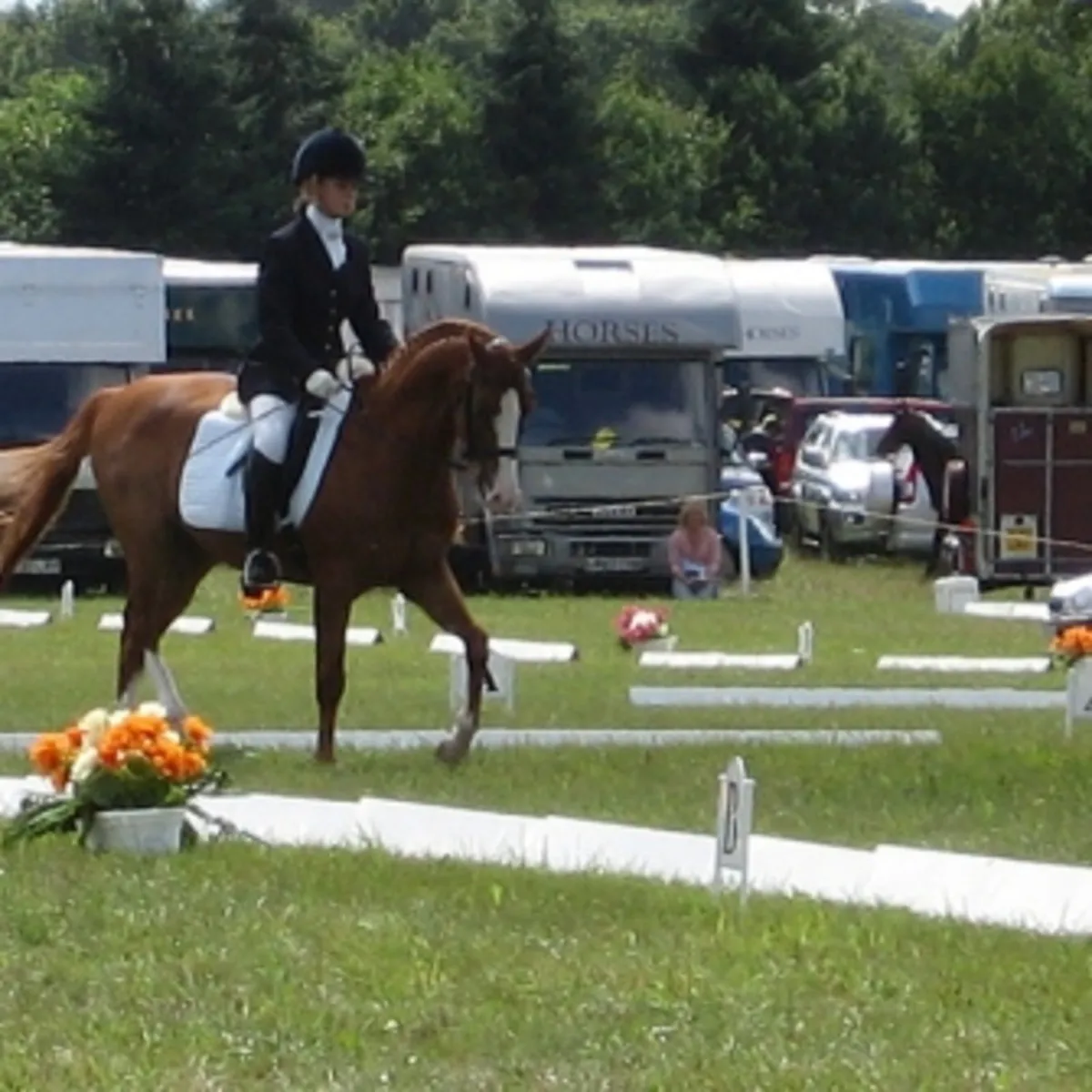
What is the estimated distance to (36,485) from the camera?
656 inches

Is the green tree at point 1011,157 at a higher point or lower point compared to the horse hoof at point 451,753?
higher

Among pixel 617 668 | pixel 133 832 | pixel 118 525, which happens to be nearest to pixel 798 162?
pixel 617 668

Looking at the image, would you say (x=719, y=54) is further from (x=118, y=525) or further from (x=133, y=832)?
(x=133, y=832)

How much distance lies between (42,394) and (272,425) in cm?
1816

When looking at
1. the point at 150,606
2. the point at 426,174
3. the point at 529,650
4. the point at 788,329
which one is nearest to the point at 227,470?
the point at 150,606

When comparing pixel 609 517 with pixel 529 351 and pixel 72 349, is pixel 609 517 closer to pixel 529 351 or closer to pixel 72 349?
pixel 72 349

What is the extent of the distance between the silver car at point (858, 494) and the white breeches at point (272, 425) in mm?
22268

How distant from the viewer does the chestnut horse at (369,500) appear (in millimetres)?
15133

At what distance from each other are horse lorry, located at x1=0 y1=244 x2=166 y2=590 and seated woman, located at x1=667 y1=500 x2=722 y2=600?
17.8ft

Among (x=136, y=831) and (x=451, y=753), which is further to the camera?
(x=451, y=753)

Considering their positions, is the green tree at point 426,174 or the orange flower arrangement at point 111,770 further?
the green tree at point 426,174

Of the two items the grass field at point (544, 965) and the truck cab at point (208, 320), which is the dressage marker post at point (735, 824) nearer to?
the grass field at point (544, 965)

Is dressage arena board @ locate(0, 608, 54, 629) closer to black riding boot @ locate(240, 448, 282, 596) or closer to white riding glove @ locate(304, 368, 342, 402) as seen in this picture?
black riding boot @ locate(240, 448, 282, 596)

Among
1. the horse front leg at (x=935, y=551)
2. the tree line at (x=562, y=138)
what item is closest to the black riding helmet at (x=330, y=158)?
the horse front leg at (x=935, y=551)
